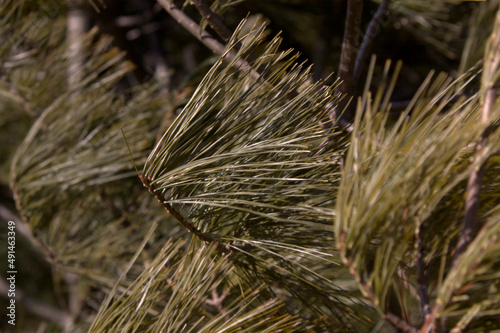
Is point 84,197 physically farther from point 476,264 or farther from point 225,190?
point 476,264

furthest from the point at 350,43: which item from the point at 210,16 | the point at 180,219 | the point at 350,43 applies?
the point at 180,219

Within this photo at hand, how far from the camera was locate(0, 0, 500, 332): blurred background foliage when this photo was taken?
0.28 m

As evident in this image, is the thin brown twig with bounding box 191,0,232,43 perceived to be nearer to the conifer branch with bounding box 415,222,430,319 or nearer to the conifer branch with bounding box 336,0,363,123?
the conifer branch with bounding box 336,0,363,123

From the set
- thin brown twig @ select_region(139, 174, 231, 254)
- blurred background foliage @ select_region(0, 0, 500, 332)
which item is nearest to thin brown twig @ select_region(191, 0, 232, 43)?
blurred background foliage @ select_region(0, 0, 500, 332)

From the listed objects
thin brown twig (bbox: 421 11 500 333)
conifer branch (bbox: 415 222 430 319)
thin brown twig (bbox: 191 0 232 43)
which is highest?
thin brown twig (bbox: 191 0 232 43)

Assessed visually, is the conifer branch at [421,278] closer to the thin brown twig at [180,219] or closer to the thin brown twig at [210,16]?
the thin brown twig at [180,219]

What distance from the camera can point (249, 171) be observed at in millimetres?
362

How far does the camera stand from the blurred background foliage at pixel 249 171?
11.2 inches

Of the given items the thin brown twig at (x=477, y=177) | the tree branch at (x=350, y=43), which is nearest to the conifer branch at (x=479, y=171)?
the thin brown twig at (x=477, y=177)

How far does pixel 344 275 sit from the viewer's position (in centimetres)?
59

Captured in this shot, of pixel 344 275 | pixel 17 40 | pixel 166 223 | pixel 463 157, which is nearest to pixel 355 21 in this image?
pixel 463 157

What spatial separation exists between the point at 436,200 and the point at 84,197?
587 millimetres

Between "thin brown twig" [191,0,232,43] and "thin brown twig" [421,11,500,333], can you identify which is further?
"thin brown twig" [191,0,232,43]

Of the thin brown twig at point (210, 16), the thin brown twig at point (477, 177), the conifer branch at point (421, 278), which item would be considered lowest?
the conifer branch at point (421, 278)
